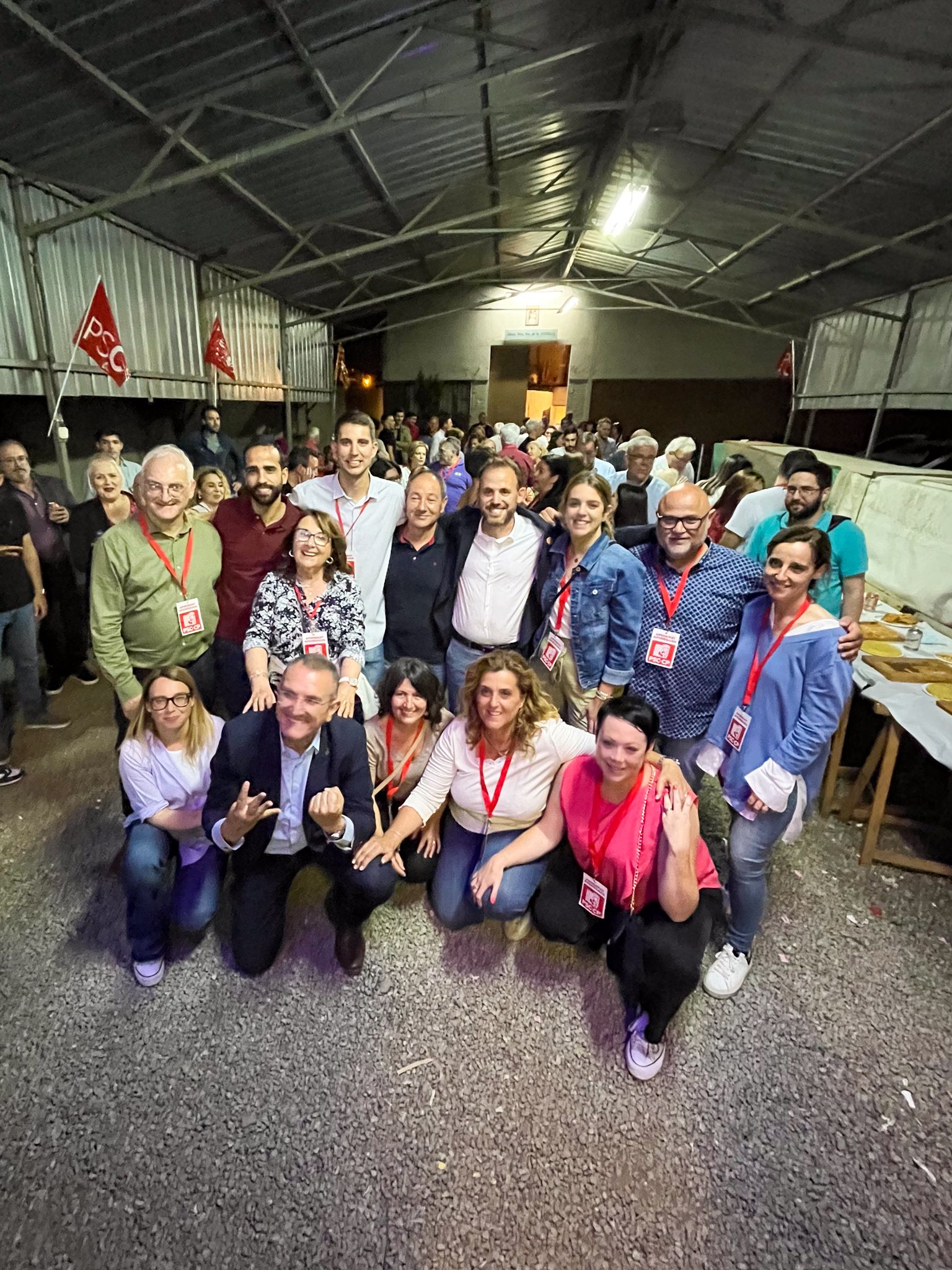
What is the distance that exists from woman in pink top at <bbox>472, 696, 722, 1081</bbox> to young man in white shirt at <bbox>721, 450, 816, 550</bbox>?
1718mm

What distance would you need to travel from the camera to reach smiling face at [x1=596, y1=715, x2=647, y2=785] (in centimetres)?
185

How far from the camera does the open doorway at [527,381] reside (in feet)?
51.8

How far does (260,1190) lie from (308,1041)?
0.41 m

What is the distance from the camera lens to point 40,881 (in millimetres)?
2590

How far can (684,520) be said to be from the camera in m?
2.15

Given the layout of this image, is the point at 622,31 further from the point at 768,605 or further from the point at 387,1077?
the point at 387,1077

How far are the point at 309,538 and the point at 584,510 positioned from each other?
1067 millimetres

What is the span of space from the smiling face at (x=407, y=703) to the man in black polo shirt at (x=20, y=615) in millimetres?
2290

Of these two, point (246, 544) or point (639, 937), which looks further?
point (246, 544)

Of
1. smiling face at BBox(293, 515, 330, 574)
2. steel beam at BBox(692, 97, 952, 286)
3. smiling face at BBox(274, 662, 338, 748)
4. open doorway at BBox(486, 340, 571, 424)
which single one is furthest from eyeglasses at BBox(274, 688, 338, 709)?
open doorway at BBox(486, 340, 571, 424)

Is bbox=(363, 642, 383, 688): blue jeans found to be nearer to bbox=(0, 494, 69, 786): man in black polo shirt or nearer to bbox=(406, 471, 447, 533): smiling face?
bbox=(406, 471, 447, 533): smiling face

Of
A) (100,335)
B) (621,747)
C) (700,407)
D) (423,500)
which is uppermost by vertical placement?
(700,407)

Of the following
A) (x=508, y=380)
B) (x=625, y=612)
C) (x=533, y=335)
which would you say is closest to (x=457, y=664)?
(x=625, y=612)

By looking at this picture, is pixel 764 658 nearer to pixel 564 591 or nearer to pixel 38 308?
pixel 564 591
